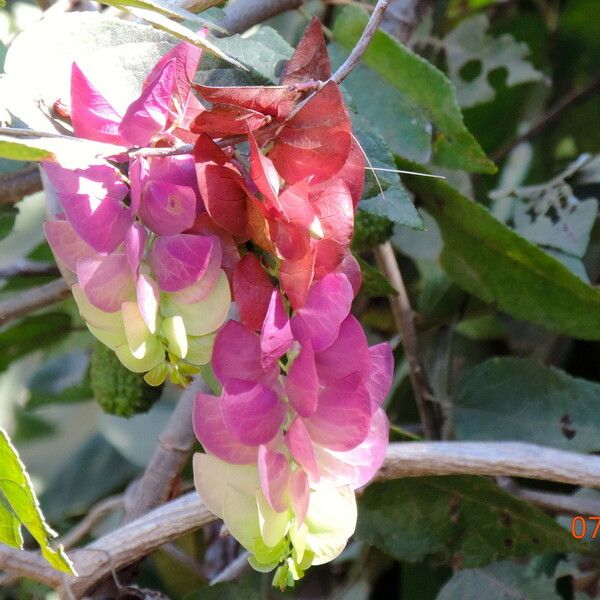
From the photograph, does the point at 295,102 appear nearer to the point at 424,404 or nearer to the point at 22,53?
the point at 22,53

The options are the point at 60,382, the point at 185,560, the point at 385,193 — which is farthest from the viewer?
the point at 60,382

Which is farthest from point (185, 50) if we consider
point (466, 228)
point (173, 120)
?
point (466, 228)

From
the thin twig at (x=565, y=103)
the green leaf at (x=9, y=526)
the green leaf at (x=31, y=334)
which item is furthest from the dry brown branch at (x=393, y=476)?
the thin twig at (x=565, y=103)

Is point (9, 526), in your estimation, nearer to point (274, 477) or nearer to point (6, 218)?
point (274, 477)

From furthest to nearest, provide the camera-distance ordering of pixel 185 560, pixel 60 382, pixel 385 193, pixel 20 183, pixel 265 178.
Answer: pixel 60 382 < pixel 185 560 < pixel 20 183 < pixel 385 193 < pixel 265 178

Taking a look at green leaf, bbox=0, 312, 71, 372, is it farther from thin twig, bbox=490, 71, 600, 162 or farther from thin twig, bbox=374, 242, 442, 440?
thin twig, bbox=490, 71, 600, 162

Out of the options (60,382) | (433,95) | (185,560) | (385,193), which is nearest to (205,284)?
(385,193)
